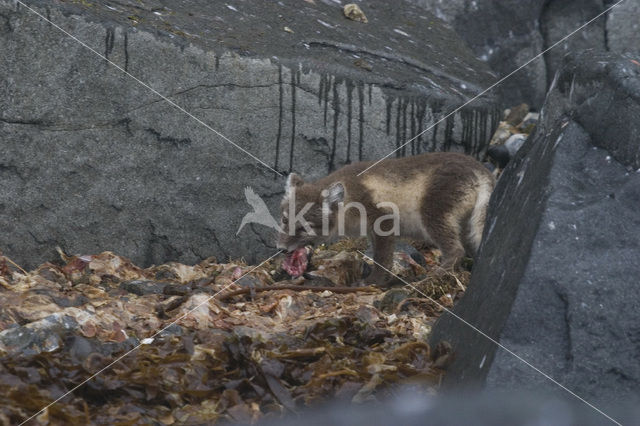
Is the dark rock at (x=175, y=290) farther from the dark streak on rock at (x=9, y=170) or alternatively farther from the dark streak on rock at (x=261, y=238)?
the dark streak on rock at (x=9, y=170)

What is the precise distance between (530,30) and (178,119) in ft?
15.7

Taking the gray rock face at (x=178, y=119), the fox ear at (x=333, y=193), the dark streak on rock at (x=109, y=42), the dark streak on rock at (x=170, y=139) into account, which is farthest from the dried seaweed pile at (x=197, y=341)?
the dark streak on rock at (x=109, y=42)

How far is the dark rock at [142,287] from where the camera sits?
6297mm

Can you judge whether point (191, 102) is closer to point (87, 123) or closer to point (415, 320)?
point (87, 123)

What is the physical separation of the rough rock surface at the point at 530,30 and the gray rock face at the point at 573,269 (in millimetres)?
5589

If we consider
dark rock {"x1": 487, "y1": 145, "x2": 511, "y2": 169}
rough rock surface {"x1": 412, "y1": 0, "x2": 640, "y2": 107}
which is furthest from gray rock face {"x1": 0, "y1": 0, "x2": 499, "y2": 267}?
rough rock surface {"x1": 412, "y1": 0, "x2": 640, "y2": 107}

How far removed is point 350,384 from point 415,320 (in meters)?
1.57

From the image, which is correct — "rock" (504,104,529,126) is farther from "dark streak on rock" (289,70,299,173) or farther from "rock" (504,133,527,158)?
"dark streak on rock" (289,70,299,173)

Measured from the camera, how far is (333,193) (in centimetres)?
718

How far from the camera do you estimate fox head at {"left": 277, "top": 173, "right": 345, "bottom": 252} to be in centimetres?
716

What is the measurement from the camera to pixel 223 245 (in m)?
7.25

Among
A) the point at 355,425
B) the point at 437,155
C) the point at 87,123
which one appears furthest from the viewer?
the point at 437,155

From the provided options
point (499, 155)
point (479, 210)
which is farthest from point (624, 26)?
point (479, 210)

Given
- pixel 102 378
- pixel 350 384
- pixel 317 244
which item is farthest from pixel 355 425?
pixel 317 244
